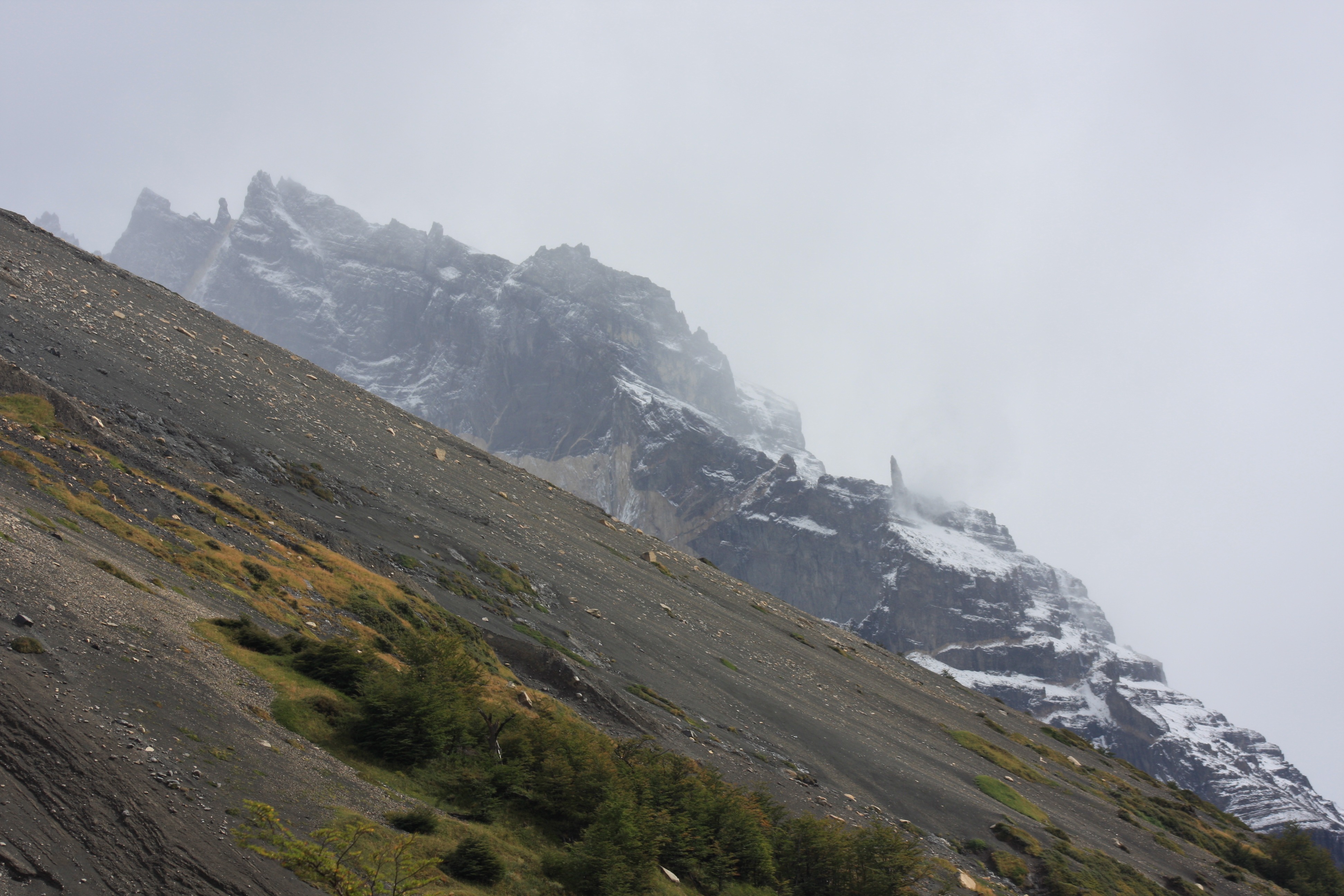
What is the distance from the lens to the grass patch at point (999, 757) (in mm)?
49656

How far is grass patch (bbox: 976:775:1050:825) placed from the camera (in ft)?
129

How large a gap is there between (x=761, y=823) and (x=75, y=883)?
1600cm

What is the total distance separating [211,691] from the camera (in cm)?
1460

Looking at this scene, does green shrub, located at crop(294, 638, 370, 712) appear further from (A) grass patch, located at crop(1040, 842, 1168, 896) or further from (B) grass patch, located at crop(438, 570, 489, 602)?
(A) grass patch, located at crop(1040, 842, 1168, 896)

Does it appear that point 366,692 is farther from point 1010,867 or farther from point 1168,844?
point 1168,844

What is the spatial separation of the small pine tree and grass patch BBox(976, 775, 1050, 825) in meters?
35.4

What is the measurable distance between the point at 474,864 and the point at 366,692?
5421 mm

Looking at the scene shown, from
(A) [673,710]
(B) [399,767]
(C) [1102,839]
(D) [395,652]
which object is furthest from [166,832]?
(C) [1102,839]

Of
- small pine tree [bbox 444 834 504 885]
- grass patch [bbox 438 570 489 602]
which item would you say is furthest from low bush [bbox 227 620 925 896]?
grass patch [bbox 438 570 489 602]

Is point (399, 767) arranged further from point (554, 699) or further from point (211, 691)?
point (554, 699)

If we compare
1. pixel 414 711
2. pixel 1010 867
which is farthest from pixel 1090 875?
pixel 414 711

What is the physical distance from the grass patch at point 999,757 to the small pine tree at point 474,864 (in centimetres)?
4587

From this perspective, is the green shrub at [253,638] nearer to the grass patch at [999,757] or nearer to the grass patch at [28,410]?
the grass patch at [28,410]

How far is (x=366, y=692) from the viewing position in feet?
54.5
